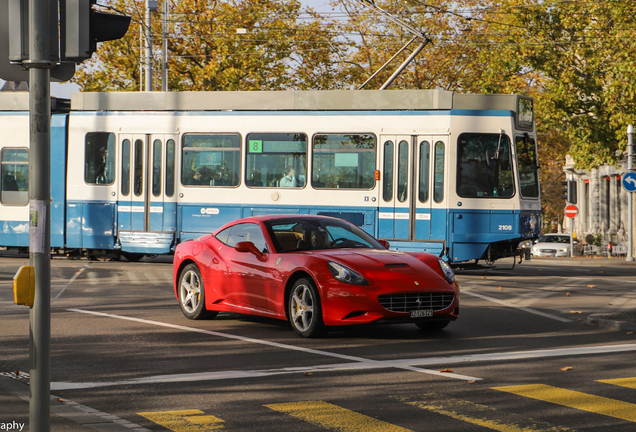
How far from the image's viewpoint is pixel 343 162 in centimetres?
2025

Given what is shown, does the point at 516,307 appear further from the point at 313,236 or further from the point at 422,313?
the point at 313,236

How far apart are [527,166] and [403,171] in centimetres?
262

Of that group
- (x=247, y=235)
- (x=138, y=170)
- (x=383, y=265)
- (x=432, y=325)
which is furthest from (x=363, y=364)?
(x=138, y=170)

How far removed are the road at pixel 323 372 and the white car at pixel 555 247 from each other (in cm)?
2917

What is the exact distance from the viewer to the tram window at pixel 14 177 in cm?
2289

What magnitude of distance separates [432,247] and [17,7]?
49.5 feet

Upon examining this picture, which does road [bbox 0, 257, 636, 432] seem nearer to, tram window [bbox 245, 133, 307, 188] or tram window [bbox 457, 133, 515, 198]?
tram window [bbox 457, 133, 515, 198]

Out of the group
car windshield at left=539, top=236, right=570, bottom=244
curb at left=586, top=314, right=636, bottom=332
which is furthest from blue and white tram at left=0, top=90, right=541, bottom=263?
car windshield at left=539, top=236, right=570, bottom=244

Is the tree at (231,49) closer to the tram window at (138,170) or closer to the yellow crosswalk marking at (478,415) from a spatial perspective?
the tram window at (138,170)

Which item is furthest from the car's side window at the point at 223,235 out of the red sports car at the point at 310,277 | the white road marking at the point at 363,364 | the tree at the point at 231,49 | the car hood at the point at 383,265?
the tree at the point at 231,49

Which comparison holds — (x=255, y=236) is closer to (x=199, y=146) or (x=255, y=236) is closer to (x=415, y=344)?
(x=415, y=344)

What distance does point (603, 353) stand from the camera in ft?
30.9

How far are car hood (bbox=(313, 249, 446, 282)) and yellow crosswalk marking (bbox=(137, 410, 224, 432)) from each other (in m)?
3.92

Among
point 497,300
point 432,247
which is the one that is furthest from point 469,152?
point 497,300
